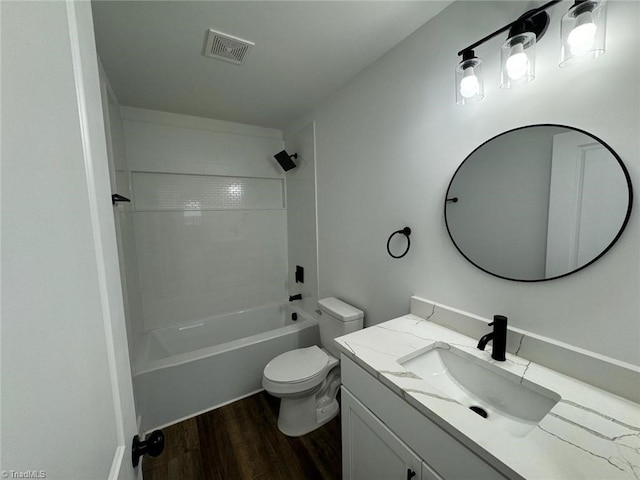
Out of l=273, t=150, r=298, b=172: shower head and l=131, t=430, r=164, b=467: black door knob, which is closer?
l=131, t=430, r=164, b=467: black door knob

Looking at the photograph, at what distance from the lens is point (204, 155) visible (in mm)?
2439

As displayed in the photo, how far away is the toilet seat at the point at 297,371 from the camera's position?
5.09ft

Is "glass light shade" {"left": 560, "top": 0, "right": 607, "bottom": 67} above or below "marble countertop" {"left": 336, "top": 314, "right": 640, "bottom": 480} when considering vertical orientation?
above

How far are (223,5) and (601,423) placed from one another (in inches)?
80.6

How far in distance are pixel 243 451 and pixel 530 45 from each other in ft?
8.02

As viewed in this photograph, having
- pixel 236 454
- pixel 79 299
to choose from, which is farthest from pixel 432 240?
pixel 236 454

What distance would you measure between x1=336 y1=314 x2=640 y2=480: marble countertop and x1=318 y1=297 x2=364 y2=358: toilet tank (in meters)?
0.69

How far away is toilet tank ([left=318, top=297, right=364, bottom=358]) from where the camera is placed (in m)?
1.73

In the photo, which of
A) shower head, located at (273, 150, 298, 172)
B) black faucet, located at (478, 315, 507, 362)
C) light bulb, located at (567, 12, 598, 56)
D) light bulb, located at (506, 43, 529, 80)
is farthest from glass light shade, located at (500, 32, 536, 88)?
shower head, located at (273, 150, 298, 172)

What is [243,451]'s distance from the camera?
60.6 inches

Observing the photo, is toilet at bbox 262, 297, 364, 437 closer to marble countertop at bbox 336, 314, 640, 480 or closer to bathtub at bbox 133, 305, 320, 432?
bathtub at bbox 133, 305, 320, 432

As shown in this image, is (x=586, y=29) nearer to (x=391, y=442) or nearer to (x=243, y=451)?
(x=391, y=442)

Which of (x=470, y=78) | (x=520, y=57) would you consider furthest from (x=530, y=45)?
(x=470, y=78)

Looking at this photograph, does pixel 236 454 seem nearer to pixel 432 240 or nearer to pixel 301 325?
pixel 301 325
